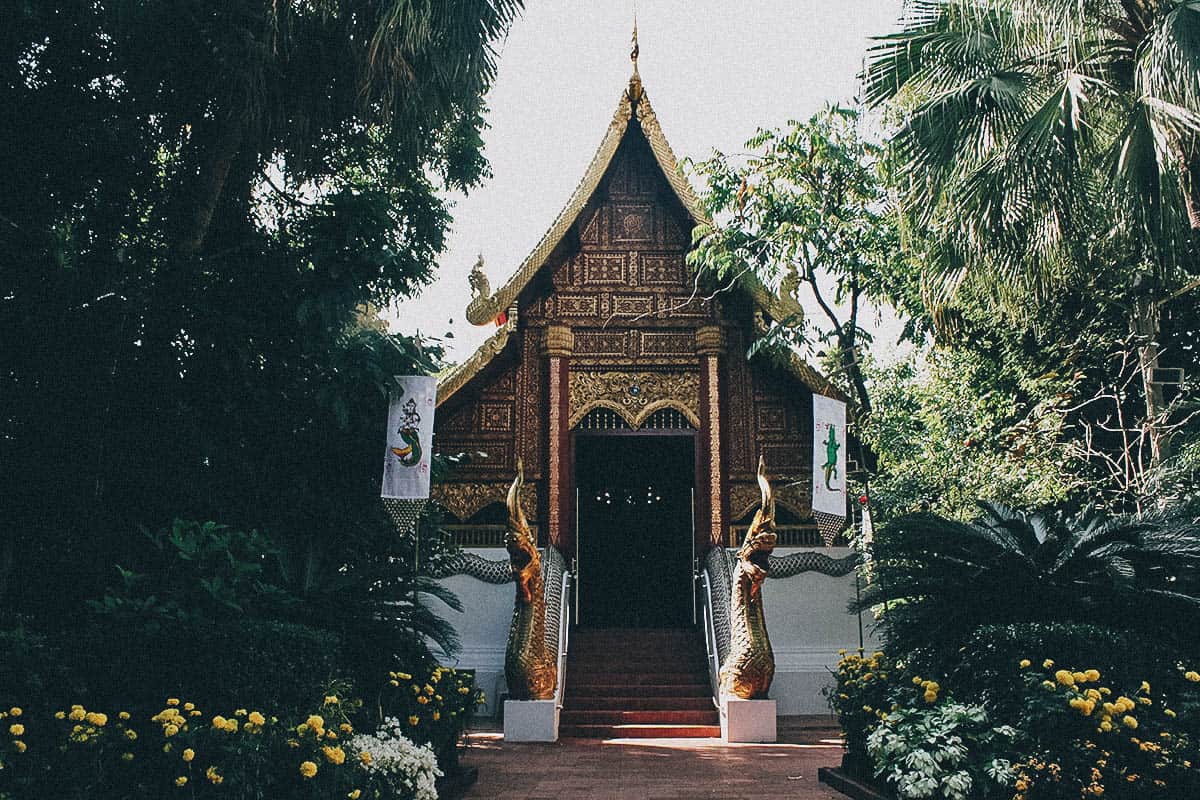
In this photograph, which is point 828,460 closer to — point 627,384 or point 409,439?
point 627,384

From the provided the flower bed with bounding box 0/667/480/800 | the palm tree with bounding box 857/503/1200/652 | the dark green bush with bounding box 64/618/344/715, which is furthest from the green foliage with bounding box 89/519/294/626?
the palm tree with bounding box 857/503/1200/652

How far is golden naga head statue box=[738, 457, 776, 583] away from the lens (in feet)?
30.9

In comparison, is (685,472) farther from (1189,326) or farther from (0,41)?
(0,41)

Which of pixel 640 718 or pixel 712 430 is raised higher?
pixel 712 430

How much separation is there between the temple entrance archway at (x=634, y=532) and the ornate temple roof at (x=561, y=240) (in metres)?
2.46

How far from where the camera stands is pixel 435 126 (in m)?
8.05

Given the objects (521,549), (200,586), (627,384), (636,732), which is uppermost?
(627,384)

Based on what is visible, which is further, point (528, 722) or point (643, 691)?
point (643, 691)

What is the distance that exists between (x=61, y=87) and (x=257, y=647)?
176 inches

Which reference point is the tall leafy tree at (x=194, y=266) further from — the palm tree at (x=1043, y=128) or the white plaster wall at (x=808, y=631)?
the white plaster wall at (x=808, y=631)

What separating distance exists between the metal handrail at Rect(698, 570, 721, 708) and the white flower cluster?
4.81 m

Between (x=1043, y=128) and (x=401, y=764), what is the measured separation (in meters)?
5.12

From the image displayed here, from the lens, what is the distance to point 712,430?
39.0 feet

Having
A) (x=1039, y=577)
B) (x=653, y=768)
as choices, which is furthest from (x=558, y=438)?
(x=1039, y=577)
